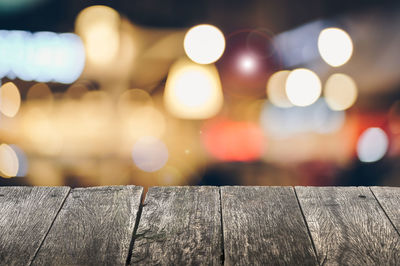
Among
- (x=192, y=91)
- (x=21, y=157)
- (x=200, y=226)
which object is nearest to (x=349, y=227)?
(x=200, y=226)

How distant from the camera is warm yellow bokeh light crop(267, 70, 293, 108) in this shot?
6.28ft

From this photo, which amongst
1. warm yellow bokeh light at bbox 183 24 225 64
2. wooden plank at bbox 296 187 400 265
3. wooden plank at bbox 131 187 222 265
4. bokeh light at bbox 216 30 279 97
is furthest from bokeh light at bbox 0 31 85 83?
wooden plank at bbox 296 187 400 265

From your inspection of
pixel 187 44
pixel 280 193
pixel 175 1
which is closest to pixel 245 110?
pixel 187 44

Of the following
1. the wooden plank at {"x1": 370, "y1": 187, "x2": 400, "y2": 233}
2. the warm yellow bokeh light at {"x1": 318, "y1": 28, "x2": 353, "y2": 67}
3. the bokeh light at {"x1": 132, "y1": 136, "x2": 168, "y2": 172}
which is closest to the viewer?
the wooden plank at {"x1": 370, "y1": 187, "x2": 400, "y2": 233}

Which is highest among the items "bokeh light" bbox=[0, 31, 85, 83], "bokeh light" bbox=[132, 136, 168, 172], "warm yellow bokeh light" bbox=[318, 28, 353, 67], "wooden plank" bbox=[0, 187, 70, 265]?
"wooden plank" bbox=[0, 187, 70, 265]

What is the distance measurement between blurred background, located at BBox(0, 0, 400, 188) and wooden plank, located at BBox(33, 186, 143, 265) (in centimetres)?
89

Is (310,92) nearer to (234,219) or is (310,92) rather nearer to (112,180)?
(112,180)

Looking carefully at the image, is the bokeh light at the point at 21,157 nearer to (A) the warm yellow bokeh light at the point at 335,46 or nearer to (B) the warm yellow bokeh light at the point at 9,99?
(B) the warm yellow bokeh light at the point at 9,99

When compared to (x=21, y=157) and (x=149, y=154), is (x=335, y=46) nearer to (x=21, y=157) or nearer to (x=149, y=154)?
(x=149, y=154)

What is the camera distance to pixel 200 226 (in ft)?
3.14

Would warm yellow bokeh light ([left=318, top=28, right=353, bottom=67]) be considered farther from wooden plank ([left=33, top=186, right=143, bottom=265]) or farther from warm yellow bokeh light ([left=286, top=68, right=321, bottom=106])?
wooden plank ([left=33, top=186, right=143, bottom=265])

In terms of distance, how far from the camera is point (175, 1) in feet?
6.26

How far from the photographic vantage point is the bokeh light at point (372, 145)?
194 centimetres

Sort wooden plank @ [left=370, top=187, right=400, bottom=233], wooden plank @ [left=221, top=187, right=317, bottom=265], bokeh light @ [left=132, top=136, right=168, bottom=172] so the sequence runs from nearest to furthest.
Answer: wooden plank @ [left=221, top=187, right=317, bottom=265] → wooden plank @ [left=370, top=187, right=400, bottom=233] → bokeh light @ [left=132, top=136, right=168, bottom=172]
